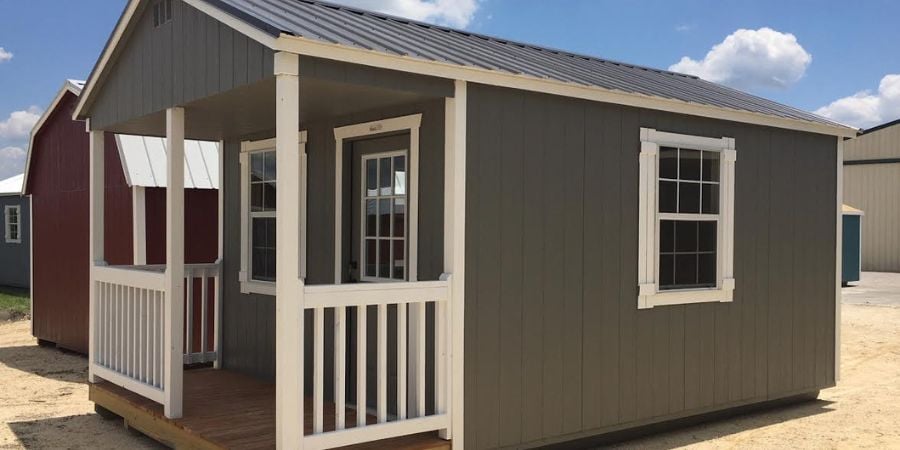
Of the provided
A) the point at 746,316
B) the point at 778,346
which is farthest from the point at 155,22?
the point at 778,346

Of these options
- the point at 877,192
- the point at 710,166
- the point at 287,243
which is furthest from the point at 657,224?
the point at 877,192

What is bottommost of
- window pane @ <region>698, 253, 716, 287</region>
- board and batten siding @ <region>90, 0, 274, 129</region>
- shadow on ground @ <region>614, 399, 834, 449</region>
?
shadow on ground @ <region>614, 399, 834, 449</region>

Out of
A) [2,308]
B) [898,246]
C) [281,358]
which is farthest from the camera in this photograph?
[898,246]

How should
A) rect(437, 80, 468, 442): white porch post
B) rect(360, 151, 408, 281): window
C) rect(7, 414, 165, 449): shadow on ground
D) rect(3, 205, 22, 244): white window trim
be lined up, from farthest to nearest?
1. rect(3, 205, 22, 244): white window trim
2. rect(7, 414, 165, 449): shadow on ground
3. rect(360, 151, 408, 281): window
4. rect(437, 80, 468, 442): white porch post

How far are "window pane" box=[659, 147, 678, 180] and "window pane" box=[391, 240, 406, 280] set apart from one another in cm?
200

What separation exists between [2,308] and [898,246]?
22.8 metres

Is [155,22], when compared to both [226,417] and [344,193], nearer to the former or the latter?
[344,193]

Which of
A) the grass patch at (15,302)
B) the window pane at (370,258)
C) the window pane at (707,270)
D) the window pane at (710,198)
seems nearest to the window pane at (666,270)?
the window pane at (707,270)

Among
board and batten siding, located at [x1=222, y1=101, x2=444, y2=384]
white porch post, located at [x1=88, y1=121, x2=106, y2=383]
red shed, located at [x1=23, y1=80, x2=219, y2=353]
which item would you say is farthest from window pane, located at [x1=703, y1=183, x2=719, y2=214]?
red shed, located at [x1=23, y1=80, x2=219, y2=353]

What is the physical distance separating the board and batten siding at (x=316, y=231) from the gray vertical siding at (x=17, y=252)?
13.9 meters

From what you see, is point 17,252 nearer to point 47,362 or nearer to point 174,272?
point 47,362

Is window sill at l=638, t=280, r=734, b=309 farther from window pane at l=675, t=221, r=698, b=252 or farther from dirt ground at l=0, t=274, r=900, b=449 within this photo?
dirt ground at l=0, t=274, r=900, b=449

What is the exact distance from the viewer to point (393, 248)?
234 inches

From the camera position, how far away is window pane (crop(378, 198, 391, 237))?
5.99 metres
